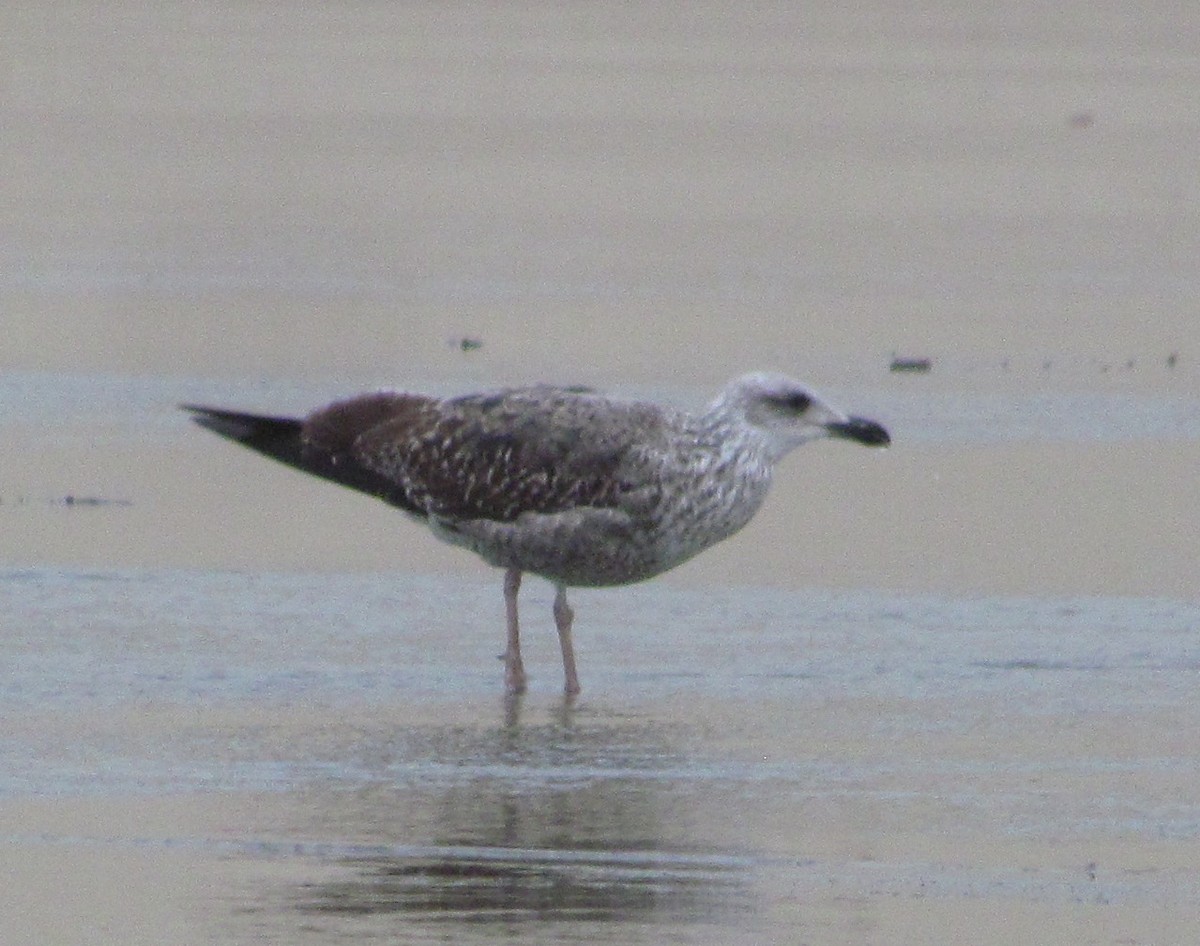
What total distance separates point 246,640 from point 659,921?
9.20 feet

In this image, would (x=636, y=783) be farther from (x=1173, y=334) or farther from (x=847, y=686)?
(x=1173, y=334)

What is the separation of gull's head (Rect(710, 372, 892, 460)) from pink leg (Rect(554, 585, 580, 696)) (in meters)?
0.63

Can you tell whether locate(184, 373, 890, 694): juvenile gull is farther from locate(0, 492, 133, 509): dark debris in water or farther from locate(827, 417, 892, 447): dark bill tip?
Answer: locate(0, 492, 133, 509): dark debris in water

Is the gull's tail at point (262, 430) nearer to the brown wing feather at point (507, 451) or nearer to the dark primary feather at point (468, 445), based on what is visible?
the dark primary feather at point (468, 445)

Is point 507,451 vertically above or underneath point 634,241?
above

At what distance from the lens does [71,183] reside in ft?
56.5

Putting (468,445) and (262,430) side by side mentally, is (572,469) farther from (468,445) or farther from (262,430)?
(262,430)

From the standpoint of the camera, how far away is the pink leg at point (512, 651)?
7.95 metres

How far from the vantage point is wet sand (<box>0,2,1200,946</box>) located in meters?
6.16

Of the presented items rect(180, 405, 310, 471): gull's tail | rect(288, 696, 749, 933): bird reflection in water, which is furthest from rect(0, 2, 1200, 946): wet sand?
rect(180, 405, 310, 471): gull's tail

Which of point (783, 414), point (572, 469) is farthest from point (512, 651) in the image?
point (783, 414)

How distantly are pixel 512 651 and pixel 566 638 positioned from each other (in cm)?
13

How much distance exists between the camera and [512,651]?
800cm

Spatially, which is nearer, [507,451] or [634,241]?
[507,451]
